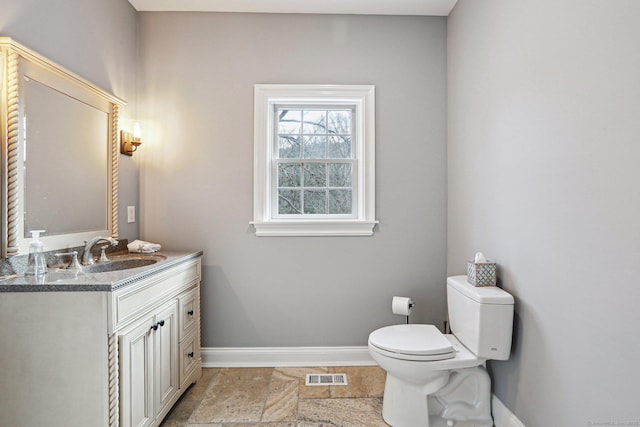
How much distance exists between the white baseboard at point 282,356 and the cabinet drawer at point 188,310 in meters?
0.40

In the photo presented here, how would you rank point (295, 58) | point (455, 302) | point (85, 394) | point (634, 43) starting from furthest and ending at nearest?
point (295, 58)
point (455, 302)
point (85, 394)
point (634, 43)

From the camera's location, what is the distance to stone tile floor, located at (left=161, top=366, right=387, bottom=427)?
75.4 inches

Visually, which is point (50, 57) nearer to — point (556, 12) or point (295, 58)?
point (295, 58)

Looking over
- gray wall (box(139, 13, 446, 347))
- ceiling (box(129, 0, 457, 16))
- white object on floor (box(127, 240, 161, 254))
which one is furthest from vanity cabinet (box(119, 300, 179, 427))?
ceiling (box(129, 0, 457, 16))

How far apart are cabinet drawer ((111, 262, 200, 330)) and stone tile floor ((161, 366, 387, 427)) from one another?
2.26 ft

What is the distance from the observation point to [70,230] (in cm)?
185

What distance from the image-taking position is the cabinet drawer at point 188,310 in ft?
6.89

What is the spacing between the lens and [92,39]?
2.04 metres

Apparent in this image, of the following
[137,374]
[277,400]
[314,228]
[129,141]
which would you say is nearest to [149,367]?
[137,374]

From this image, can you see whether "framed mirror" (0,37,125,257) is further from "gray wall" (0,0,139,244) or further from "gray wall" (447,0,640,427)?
"gray wall" (447,0,640,427)

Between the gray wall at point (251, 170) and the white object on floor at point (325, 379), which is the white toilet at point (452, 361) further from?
the gray wall at point (251, 170)

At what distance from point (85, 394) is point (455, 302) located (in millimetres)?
1835

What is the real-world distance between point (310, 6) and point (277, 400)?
2646 mm

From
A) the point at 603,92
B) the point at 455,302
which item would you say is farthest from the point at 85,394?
the point at 603,92
